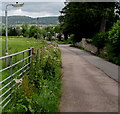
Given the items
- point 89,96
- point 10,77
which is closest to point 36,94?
point 10,77

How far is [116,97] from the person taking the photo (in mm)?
6730

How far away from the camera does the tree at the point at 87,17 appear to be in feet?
86.0

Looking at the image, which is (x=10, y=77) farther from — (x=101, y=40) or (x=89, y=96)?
(x=101, y=40)

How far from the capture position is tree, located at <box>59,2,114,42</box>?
26.2 m

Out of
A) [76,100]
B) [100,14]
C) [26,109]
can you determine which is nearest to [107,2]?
[100,14]

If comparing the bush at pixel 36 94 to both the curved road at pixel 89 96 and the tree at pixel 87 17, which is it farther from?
the tree at pixel 87 17

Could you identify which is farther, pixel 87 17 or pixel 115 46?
pixel 87 17

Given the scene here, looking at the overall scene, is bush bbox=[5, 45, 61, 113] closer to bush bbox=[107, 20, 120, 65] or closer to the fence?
the fence

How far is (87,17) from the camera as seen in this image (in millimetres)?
29484

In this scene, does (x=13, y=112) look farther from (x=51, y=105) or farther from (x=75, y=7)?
(x=75, y=7)

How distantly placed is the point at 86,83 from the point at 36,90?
9.76 ft

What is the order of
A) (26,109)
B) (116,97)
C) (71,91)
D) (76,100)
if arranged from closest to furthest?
(26,109), (76,100), (116,97), (71,91)

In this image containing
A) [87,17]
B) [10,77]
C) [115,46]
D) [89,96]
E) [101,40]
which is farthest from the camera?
[87,17]

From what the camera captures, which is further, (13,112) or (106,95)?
(106,95)
